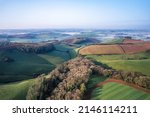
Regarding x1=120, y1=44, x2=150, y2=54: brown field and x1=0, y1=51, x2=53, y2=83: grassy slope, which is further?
x1=120, y1=44, x2=150, y2=54: brown field

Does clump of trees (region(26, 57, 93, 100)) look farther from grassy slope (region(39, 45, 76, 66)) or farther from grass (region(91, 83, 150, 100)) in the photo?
grassy slope (region(39, 45, 76, 66))

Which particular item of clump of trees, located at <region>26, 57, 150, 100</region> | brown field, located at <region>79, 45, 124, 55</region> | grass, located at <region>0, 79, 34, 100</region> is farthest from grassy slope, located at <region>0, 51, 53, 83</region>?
brown field, located at <region>79, 45, 124, 55</region>

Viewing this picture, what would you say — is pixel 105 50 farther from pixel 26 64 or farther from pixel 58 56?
pixel 26 64

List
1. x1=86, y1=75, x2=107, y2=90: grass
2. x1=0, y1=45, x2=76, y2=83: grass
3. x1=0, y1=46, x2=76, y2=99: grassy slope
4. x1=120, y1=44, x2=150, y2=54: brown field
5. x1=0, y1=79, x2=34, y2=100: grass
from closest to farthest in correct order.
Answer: x1=86, y1=75, x2=107, y2=90: grass
x1=0, y1=79, x2=34, y2=100: grass
x1=0, y1=46, x2=76, y2=99: grassy slope
x1=0, y1=45, x2=76, y2=83: grass
x1=120, y1=44, x2=150, y2=54: brown field

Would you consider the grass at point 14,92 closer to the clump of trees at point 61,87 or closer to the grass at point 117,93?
the clump of trees at point 61,87

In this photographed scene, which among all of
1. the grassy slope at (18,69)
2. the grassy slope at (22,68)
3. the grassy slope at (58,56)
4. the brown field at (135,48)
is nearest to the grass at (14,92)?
the grassy slope at (22,68)

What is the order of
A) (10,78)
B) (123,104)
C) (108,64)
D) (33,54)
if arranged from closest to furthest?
(123,104), (10,78), (108,64), (33,54)

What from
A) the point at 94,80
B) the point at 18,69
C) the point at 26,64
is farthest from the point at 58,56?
the point at 94,80

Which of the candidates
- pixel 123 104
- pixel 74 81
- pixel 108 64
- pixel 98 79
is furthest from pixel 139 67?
pixel 123 104

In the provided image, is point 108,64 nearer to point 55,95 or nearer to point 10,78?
point 10,78
